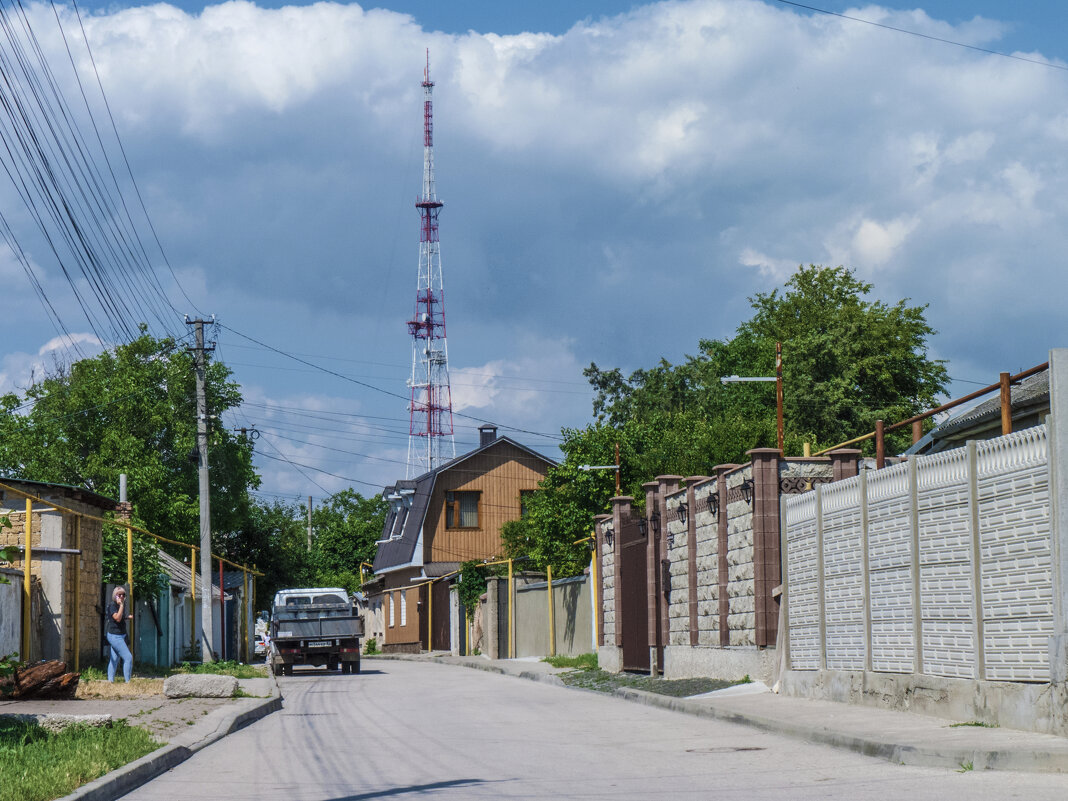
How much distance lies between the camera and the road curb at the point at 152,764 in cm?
837

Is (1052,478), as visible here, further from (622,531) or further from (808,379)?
(808,379)

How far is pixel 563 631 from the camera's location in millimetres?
33250

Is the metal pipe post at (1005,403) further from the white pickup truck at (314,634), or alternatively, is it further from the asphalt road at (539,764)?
the white pickup truck at (314,634)

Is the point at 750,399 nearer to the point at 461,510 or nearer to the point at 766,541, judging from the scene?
the point at 461,510

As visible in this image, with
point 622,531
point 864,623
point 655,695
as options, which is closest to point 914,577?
point 864,623

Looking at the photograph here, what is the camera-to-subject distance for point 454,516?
5484cm

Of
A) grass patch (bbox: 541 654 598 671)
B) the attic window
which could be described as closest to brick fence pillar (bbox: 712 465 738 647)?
grass patch (bbox: 541 654 598 671)

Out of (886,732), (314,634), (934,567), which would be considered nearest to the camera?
(886,732)

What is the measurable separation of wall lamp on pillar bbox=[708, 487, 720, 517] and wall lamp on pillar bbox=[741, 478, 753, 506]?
1.13 meters

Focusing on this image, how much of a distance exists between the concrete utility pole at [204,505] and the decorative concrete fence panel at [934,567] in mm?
17332

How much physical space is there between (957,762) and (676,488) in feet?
43.8

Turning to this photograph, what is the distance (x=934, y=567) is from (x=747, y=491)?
18.9 feet

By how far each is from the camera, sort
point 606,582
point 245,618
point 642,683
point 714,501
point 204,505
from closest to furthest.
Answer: point 714,501, point 642,683, point 606,582, point 204,505, point 245,618

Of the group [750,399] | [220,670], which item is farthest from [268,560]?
[220,670]
